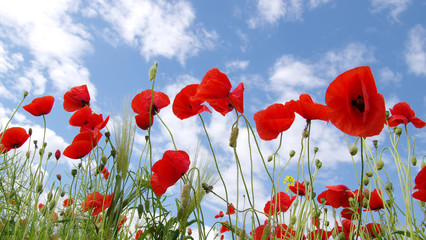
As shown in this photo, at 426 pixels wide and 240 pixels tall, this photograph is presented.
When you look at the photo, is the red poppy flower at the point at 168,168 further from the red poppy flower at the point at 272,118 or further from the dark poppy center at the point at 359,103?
the dark poppy center at the point at 359,103

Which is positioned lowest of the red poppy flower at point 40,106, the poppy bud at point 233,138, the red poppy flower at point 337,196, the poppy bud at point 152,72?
the poppy bud at point 233,138

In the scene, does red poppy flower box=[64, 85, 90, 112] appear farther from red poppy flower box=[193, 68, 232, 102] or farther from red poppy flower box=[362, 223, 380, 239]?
red poppy flower box=[362, 223, 380, 239]

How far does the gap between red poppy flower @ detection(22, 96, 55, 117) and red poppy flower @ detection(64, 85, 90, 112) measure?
13 cm

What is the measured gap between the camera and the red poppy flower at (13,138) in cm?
201

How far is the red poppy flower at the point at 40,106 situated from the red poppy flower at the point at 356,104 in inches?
61.7

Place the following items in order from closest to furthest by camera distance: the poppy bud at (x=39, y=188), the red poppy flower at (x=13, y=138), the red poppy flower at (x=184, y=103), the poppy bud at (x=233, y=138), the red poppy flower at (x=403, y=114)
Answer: the poppy bud at (x=233, y=138) < the red poppy flower at (x=184, y=103) < the red poppy flower at (x=403, y=114) < the poppy bud at (x=39, y=188) < the red poppy flower at (x=13, y=138)

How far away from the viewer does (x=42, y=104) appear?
1.89m

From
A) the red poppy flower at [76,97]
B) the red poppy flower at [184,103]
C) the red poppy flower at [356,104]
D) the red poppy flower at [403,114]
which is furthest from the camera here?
the red poppy flower at [76,97]

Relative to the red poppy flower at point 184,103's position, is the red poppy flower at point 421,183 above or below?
below

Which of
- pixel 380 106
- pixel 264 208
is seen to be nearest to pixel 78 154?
pixel 264 208

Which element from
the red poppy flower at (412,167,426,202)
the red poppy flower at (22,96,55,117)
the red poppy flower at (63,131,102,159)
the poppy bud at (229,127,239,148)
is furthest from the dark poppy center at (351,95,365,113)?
the red poppy flower at (22,96,55,117)

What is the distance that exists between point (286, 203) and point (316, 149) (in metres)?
0.33

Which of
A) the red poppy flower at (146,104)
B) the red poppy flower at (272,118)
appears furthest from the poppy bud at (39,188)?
the red poppy flower at (272,118)

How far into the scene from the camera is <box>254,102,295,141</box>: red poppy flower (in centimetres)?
110
